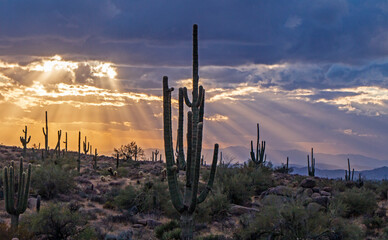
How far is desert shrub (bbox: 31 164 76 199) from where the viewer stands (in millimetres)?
23969

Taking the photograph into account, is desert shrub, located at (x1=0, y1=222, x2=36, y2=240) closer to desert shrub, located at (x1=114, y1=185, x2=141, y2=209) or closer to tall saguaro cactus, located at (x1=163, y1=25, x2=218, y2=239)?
tall saguaro cactus, located at (x1=163, y1=25, x2=218, y2=239)

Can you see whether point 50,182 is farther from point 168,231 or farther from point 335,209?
point 335,209

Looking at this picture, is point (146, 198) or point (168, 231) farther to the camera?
point (146, 198)

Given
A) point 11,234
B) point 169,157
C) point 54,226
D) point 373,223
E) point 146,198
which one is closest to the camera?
point 11,234

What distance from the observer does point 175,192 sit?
41.9ft

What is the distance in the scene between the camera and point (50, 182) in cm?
2442

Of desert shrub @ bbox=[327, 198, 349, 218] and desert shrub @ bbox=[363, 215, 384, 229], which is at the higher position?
desert shrub @ bbox=[327, 198, 349, 218]

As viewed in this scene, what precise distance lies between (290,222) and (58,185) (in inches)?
661

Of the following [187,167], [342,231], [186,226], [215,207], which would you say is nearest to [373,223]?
[342,231]

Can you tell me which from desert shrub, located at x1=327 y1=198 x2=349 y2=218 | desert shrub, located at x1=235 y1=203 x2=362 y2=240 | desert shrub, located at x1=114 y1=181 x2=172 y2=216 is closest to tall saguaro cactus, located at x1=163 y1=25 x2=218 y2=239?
desert shrub, located at x1=235 y1=203 x2=362 y2=240

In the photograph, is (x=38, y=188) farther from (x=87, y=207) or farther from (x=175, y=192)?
(x=175, y=192)

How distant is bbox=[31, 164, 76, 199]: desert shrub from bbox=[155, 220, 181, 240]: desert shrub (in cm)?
1033

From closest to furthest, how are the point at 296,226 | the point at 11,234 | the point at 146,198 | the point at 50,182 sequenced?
the point at 11,234 < the point at 296,226 < the point at 146,198 < the point at 50,182

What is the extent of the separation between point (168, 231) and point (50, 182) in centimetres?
1150
